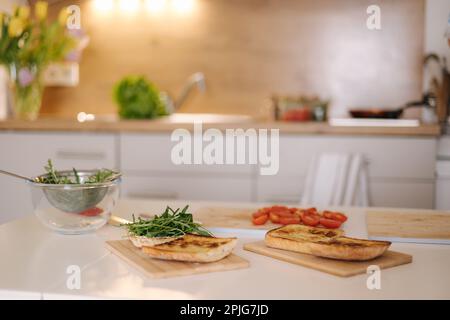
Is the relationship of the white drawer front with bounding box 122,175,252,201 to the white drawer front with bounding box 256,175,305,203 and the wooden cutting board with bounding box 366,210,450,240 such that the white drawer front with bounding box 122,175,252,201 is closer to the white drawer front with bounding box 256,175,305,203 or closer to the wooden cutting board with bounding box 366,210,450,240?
the white drawer front with bounding box 256,175,305,203

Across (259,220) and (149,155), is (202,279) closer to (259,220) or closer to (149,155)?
(259,220)

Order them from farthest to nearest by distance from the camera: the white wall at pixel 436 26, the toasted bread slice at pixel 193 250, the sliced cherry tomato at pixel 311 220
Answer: the white wall at pixel 436 26, the sliced cherry tomato at pixel 311 220, the toasted bread slice at pixel 193 250

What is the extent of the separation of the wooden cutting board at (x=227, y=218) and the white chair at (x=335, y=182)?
0.59 m

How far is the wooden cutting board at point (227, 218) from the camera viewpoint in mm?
1254

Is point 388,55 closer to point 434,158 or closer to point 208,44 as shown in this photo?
point 434,158

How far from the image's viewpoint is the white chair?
1.97 metres

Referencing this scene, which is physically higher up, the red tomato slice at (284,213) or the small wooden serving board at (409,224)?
the red tomato slice at (284,213)

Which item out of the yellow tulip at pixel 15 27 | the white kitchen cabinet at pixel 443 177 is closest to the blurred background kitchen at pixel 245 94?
the white kitchen cabinet at pixel 443 177

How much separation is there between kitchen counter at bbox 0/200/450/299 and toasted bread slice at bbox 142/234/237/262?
3 centimetres

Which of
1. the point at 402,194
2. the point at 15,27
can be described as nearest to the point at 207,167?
the point at 402,194

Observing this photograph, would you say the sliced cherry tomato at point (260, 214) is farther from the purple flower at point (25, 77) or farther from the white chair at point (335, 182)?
the purple flower at point (25, 77)

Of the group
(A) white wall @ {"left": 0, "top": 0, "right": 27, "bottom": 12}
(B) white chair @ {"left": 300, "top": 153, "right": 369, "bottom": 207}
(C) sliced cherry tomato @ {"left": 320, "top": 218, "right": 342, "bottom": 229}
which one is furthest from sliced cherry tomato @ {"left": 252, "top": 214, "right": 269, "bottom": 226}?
(A) white wall @ {"left": 0, "top": 0, "right": 27, "bottom": 12}

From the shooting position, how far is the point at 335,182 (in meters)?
1.99

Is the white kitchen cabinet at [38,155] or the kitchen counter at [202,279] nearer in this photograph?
the kitchen counter at [202,279]
